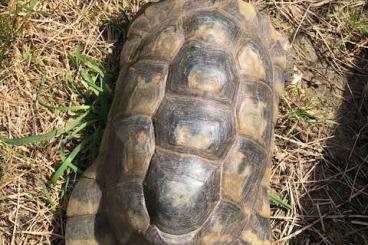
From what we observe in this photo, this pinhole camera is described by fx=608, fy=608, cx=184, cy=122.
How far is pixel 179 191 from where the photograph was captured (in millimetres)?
2922

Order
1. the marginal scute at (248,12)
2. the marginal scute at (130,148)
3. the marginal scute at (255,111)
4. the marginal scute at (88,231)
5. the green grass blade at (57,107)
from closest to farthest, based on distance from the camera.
Result: the marginal scute at (130,148) < the marginal scute at (255,111) < the marginal scute at (88,231) < the marginal scute at (248,12) < the green grass blade at (57,107)

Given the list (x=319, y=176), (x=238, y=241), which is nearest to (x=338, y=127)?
(x=319, y=176)

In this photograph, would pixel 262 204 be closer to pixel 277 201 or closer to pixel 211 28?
pixel 277 201

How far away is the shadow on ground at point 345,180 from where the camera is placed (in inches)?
150

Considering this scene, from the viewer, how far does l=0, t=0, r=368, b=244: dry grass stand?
3680 millimetres

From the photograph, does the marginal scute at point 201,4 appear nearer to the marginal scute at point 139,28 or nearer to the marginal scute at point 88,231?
the marginal scute at point 139,28

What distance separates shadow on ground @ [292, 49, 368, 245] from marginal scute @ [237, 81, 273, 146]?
2.40 ft

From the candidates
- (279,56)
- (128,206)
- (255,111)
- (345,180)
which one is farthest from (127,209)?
(345,180)

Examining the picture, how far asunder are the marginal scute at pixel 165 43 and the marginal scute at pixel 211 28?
0.20 feet

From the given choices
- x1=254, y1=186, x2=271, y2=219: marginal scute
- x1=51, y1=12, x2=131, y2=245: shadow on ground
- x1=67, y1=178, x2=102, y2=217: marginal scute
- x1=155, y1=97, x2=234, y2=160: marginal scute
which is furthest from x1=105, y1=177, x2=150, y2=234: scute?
x1=254, y1=186, x2=271, y2=219: marginal scute

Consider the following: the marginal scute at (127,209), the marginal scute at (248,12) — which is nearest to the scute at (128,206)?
the marginal scute at (127,209)

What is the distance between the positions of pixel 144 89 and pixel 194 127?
0.39m

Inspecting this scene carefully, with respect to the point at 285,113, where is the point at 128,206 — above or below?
above

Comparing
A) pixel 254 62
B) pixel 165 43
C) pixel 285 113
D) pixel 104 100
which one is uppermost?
pixel 165 43
